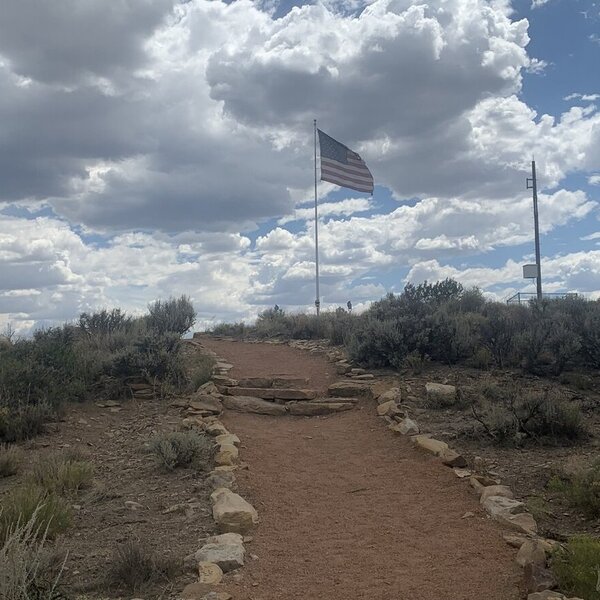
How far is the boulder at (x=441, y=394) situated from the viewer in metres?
10.2

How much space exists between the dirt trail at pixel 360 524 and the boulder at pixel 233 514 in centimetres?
16

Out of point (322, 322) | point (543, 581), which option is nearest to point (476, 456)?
point (543, 581)

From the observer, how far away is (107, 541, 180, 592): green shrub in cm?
471

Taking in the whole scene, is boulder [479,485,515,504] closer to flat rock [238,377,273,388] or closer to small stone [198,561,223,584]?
small stone [198,561,223,584]

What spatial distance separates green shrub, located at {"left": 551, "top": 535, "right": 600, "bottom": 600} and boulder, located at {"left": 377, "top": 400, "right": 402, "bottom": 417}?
5.50 metres

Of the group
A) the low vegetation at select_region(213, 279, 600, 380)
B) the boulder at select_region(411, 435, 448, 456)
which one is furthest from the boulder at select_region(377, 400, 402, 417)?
the low vegetation at select_region(213, 279, 600, 380)

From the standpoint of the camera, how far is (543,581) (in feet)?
14.5

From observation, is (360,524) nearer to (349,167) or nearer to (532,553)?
(532,553)

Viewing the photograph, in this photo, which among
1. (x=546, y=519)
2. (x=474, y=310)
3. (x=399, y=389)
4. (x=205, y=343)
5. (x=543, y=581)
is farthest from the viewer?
(x=205, y=343)

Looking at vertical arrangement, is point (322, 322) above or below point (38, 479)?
above

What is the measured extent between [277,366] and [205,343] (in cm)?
466

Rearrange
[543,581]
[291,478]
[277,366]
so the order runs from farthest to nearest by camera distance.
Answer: [277,366], [291,478], [543,581]

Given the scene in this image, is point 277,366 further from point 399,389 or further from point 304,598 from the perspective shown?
point 304,598

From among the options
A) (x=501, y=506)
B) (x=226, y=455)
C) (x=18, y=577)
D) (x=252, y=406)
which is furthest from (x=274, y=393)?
(x=18, y=577)
